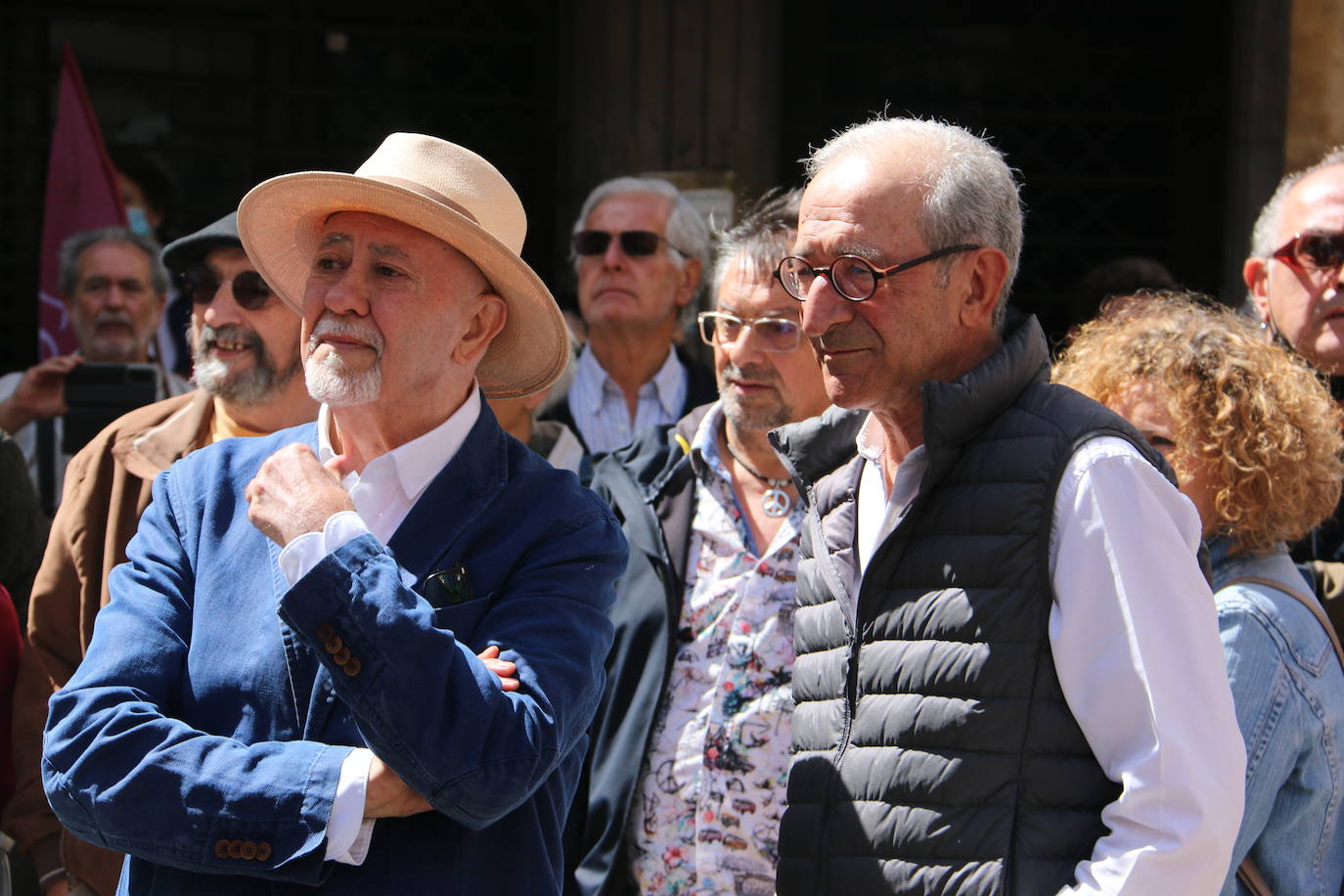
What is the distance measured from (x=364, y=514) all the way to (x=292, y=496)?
9.0 inches

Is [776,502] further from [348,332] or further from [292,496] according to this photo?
[292,496]

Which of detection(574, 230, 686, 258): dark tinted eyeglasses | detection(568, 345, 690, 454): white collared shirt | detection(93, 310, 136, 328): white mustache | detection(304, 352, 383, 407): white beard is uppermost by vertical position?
detection(304, 352, 383, 407): white beard

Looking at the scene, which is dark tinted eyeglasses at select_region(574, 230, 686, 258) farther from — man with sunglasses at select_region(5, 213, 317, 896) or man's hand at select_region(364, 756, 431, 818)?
man's hand at select_region(364, 756, 431, 818)

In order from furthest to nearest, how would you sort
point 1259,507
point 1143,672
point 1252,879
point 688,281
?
point 688,281 → point 1259,507 → point 1252,879 → point 1143,672

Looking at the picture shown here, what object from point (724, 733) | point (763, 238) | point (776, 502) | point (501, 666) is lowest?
point (724, 733)

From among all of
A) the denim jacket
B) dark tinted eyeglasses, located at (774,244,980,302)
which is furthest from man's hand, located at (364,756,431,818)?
the denim jacket

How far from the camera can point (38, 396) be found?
4414 millimetres

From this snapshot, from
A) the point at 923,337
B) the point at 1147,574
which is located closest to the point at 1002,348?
the point at 923,337

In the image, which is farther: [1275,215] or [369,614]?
[1275,215]

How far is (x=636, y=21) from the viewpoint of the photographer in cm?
612

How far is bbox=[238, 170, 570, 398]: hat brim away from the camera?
247cm

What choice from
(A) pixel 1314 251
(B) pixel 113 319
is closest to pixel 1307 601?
(A) pixel 1314 251

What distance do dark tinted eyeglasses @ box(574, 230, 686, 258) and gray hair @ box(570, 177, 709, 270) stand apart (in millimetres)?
52

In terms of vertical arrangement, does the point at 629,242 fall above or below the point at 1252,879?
above
